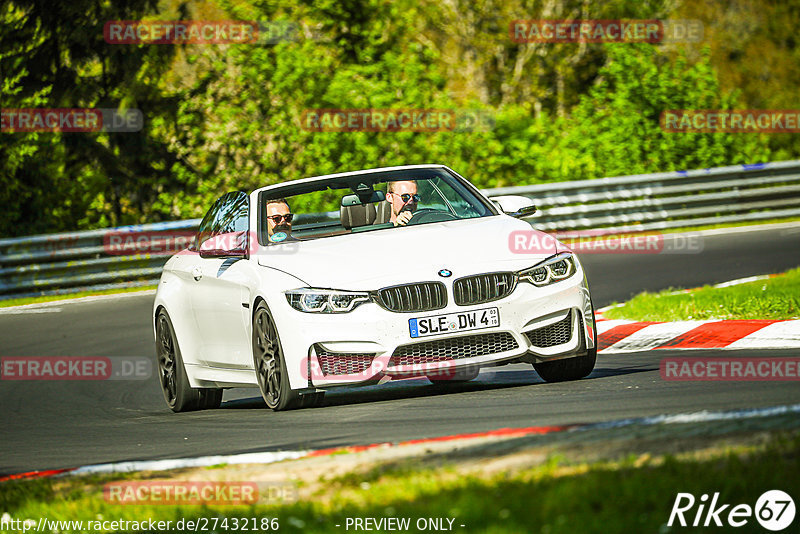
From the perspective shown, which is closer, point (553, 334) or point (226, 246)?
point (553, 334)

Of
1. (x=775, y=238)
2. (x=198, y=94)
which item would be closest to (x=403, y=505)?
(x=775, y=238)

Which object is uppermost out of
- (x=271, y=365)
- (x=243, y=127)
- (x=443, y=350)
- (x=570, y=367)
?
(x=443, y=350)

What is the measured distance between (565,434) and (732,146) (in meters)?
21.0

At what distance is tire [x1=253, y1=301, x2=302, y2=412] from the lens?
27.9 ft

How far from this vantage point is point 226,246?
30.5ft

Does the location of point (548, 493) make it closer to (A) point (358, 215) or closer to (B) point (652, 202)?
(A) point (358, 215)

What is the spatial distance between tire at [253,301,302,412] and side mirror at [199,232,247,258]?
1.90 ft

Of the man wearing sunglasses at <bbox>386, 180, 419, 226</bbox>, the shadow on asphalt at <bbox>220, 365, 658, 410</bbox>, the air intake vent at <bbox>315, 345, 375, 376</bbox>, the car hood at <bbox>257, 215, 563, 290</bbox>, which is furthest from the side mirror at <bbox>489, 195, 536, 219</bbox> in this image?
the air intake vent at <bbox>315, 345, 375, 376</bbox>

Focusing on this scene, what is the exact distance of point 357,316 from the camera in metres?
8.23

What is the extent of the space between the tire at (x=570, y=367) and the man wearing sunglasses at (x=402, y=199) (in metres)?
1.44

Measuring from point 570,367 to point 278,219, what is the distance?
7.50 ft

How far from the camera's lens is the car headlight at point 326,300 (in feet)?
27.1

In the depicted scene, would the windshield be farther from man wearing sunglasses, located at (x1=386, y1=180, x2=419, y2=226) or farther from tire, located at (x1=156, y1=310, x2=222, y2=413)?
tire, located at (x1=156, y1=310, x2=222, y2=413)

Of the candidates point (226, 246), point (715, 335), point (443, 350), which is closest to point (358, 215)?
point (226, 246)
